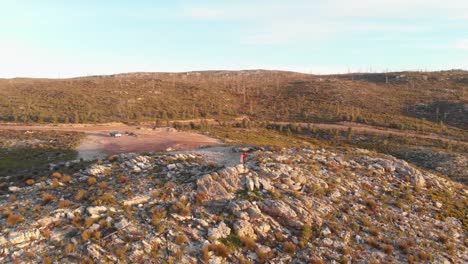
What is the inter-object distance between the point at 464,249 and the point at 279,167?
449 inches

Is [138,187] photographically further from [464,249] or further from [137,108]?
[137,108]

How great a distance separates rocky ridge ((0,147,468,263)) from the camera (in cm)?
1560

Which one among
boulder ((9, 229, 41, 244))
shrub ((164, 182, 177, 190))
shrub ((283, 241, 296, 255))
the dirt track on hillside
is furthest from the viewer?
the dirt track on hillside

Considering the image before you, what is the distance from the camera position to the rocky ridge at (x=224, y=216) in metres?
15.6

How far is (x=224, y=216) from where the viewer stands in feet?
59.8

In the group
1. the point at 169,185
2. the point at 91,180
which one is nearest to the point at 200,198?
the point at 169,185

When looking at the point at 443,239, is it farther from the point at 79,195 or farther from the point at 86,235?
the point at 79,195

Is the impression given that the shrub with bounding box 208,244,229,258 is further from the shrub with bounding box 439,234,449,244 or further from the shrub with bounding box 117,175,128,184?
the shrub with bounding box 439,234,449,244

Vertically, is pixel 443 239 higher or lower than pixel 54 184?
lower

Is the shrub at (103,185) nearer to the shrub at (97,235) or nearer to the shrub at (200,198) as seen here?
the shrub at (97,235)

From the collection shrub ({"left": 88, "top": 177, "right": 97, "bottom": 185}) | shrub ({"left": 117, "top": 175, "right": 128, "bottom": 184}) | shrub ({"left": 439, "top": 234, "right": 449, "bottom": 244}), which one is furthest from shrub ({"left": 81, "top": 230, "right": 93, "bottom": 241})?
shrub ({"left": 439, "top": 234, "right": 449, "bottom": 244})

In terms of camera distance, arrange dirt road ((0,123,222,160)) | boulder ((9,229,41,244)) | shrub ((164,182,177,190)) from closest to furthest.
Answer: boulder ((9,229,41,244)) < shrub ((164,182,177,190)) < dirt road ((0,123,222,160))

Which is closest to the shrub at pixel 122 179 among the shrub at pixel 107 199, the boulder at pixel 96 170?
the boulder at pixel 96 170

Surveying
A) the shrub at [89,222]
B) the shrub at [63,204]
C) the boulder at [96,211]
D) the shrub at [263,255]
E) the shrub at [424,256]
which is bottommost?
the shrub at [424,256]
